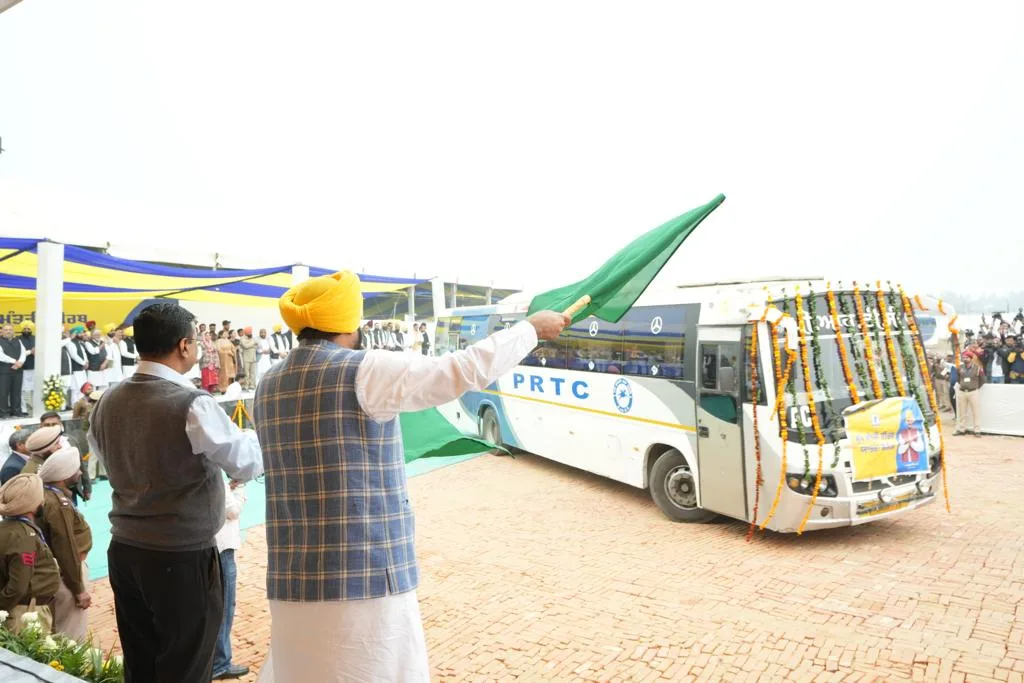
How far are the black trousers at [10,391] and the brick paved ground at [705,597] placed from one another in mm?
6200

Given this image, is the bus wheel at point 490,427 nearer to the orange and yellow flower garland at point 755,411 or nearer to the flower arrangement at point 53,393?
the orange and yellow flower garland at point 755,411

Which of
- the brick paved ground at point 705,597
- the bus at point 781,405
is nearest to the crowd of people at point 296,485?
the brick paved ground at point 705,597

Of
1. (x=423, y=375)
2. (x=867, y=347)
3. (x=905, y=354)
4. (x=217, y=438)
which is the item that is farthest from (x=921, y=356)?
(x=217, y=438)

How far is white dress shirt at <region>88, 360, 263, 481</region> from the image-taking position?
2.43 m

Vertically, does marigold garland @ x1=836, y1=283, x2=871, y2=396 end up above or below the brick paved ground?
above

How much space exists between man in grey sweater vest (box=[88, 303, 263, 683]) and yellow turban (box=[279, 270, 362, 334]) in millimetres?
523

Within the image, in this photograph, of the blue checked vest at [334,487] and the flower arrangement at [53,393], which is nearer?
the blue checked vest at [334,487]

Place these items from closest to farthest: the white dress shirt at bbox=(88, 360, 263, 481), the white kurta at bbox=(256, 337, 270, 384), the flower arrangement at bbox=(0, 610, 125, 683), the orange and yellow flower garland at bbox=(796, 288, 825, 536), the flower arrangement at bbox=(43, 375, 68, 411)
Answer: the white dress shirt at bbox=(88, 360, 263, 481), the flower arrangement at bbox=(0, 610, 125, 683), the orange and yellow flower garland at bbox=(796, 288, 825, 536), the flower arrangement at bbox=(43, 375, 68, 411), the white kurta at bbox=(256, 337, 270, 384)

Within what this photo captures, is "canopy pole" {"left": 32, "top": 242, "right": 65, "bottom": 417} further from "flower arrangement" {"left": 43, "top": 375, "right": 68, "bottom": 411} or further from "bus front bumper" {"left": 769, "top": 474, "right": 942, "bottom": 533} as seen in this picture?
"bus front bumper" {"left": 769, "top": 474, "right": 942, "bottom": 533}

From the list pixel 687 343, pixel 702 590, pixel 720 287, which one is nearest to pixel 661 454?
pixel 687 343

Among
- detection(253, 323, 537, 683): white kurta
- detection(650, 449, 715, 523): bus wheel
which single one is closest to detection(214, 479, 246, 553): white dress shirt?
detection(253, 323, 537, 683): white kurta

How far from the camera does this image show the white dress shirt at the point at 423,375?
6.63 feet

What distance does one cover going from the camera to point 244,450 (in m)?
2.51

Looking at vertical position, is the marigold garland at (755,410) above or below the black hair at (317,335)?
below
